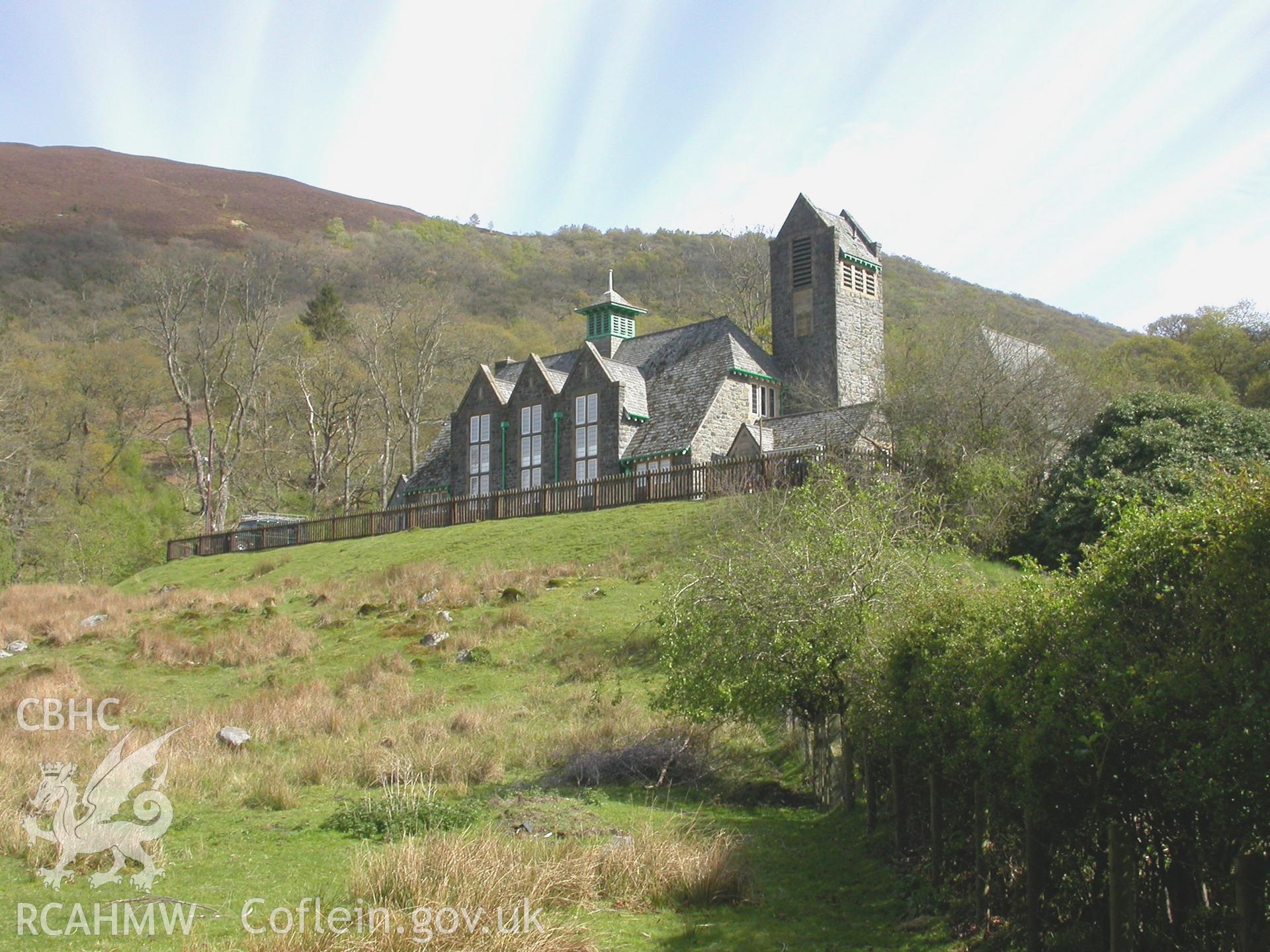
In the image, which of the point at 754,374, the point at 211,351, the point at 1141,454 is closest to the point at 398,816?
the point at 1141,454

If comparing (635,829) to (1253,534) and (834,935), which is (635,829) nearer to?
(834,935)

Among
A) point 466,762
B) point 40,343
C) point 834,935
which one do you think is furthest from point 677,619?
point 40,343

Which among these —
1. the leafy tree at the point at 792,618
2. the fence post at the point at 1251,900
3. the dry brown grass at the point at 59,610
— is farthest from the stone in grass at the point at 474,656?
the fence post at the point at 1251,900

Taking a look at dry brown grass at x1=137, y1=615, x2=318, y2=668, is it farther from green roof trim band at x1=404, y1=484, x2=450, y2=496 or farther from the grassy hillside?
green roof trim band at x1=404, y1=484, x2=450, y2=496

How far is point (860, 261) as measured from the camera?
4778 cm

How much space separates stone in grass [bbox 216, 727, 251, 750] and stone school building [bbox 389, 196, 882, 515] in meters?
27.8

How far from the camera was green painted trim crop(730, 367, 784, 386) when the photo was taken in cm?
4481

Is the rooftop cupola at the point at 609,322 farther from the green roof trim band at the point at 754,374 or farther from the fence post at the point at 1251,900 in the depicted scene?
the fence post at the point at 1251,900

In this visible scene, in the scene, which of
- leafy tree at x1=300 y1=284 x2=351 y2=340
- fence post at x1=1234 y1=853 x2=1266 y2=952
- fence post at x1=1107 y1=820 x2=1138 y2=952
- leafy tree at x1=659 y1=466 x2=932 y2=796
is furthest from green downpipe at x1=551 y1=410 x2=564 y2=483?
fence post at x1=1234 y1=853 x2=1266 y2=952

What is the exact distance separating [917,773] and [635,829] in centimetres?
308

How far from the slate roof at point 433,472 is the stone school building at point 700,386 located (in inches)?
82.5

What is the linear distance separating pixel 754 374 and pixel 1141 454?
785 inches

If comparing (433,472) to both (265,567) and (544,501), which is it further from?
(544,501)

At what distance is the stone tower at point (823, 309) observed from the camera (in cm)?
4638
